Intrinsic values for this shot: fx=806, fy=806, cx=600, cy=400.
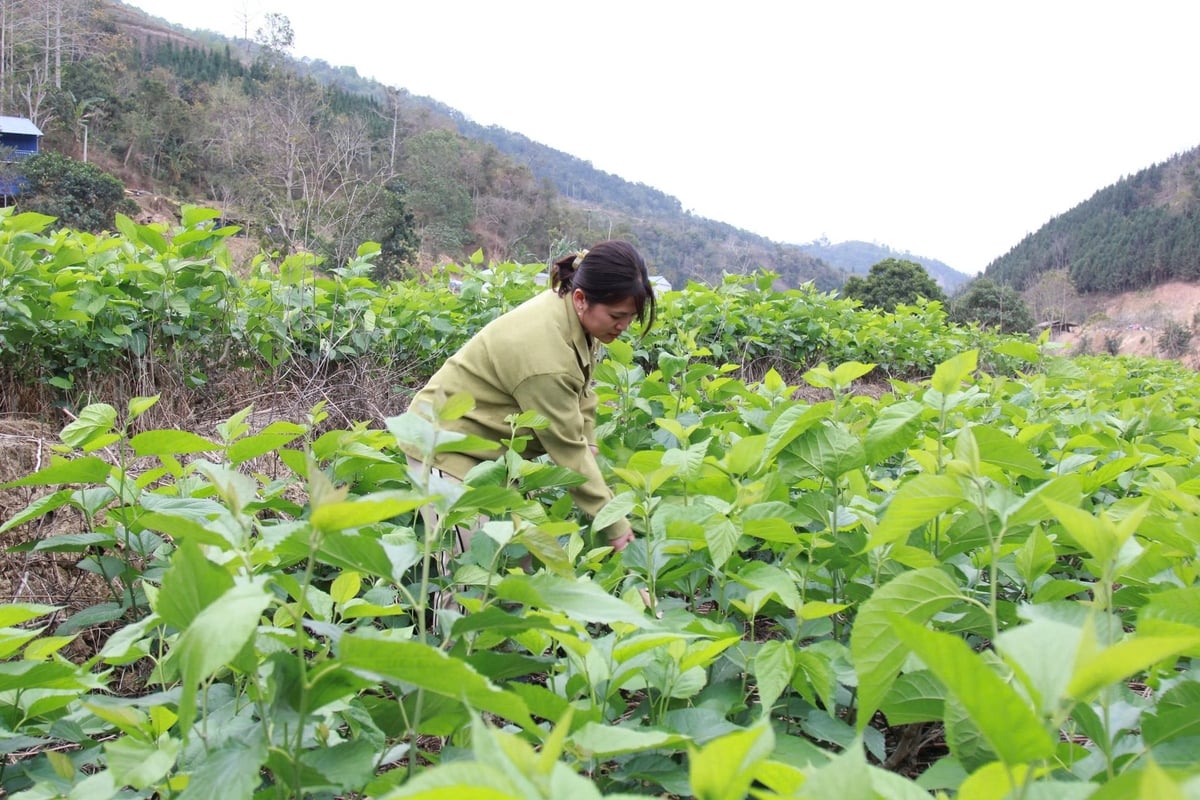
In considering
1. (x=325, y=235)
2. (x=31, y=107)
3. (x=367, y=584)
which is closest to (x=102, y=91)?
(x=31, y=107)

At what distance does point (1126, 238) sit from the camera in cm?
5291

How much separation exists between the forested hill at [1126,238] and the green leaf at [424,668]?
186 feet

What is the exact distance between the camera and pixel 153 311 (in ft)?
12.2

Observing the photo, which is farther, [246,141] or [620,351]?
[246,141]

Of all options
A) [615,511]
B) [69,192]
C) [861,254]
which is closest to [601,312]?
[615,511]

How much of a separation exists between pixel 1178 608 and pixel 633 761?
0.64 metres

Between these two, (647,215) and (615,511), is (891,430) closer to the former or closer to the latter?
(615,511)

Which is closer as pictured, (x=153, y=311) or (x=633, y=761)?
(x=633, y=761)

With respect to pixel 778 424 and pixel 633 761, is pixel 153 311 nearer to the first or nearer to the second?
pixel 778 424

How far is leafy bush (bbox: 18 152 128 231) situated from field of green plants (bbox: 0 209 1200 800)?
92.1 feet

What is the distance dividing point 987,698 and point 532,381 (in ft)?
6.61

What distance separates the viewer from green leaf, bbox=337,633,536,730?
0.63m

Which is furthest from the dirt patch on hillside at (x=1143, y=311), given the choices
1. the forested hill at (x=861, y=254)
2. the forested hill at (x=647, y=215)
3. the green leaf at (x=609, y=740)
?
the forested hill at (x=861, y=254)

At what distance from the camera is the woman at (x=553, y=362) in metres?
2.47
